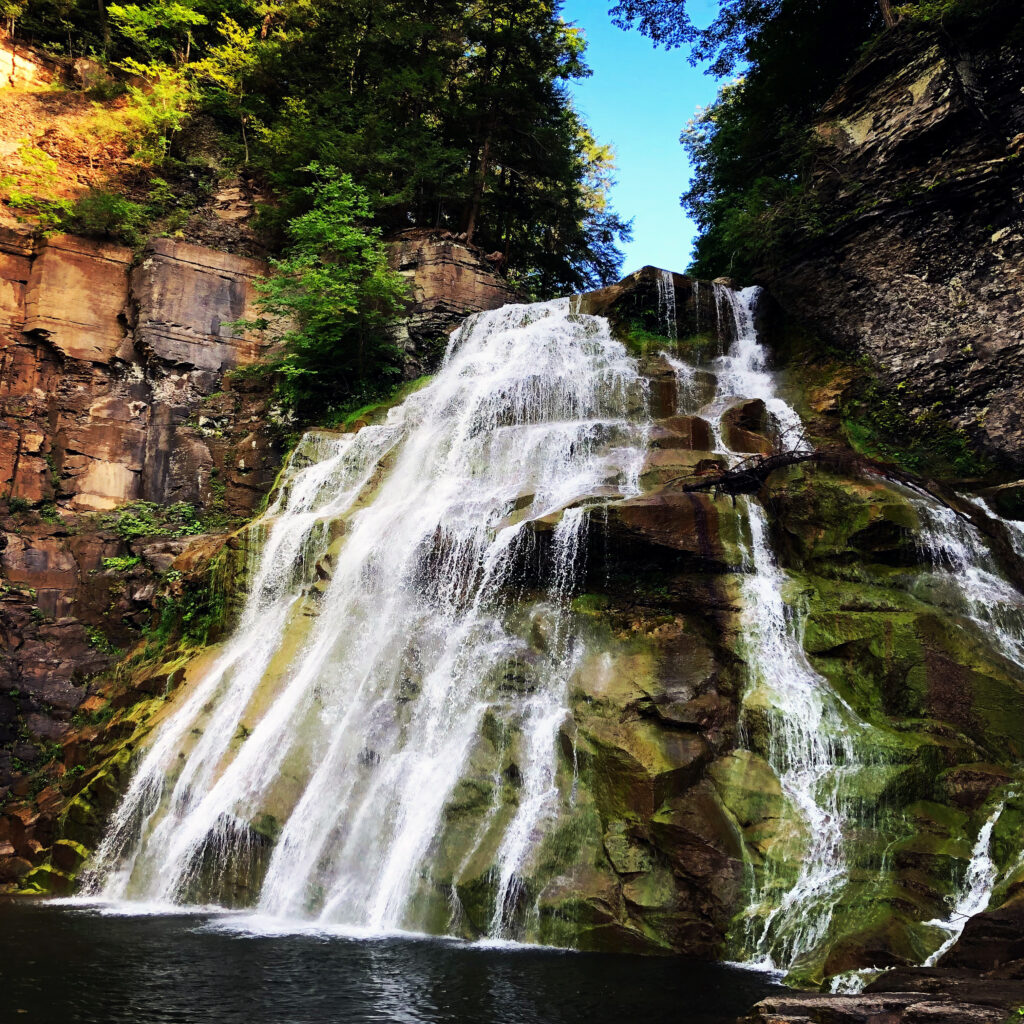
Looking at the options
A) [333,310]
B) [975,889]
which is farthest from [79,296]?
[975,889]

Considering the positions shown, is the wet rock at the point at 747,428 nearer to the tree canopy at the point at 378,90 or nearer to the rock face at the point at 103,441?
the rock face at the point at 103,441

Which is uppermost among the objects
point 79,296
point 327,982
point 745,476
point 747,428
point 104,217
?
point 104,217

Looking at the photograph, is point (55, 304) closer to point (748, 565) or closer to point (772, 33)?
point (748, 565)

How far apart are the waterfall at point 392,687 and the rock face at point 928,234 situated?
209 inches

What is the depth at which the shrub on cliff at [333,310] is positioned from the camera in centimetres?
1841

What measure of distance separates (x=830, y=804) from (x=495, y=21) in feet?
83.3

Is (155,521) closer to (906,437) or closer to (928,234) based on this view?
(906,437)

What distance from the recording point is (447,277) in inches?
810

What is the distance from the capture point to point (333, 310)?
59.6ft

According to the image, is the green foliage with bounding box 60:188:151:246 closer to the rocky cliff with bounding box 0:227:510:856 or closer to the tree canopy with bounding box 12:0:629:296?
the rocky cliff with bounding box 0:227:510:856

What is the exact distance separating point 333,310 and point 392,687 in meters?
10.8

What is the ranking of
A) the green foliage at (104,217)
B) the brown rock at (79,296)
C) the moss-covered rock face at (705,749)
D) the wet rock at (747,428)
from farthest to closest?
the green foliage at (104,217)
the brown rock at (79,296)
the wet rock at (747,428)
the moss-covered rock face at (705,749)

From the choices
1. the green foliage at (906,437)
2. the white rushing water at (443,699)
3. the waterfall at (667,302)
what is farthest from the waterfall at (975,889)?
the waterfall at (667,302)

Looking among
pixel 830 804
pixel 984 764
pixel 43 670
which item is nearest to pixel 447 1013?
pixel 830 804
